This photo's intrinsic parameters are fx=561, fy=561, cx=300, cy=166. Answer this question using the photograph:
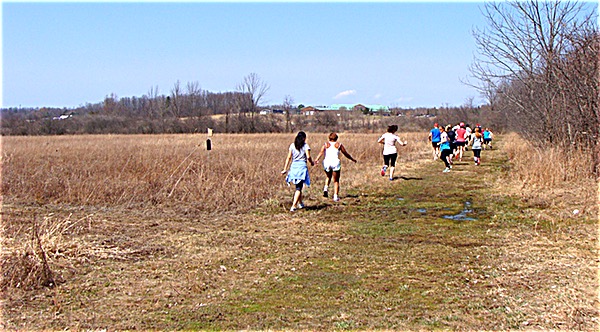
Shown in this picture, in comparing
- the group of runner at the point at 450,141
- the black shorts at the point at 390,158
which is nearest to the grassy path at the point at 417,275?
the black shorts at the point at 390,158

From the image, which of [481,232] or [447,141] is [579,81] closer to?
[447,141]

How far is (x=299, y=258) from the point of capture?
755cm

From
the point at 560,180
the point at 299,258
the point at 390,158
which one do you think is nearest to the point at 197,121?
the point at 390,158

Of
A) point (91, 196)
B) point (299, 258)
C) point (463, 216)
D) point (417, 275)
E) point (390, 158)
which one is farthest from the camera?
point (390, 158)

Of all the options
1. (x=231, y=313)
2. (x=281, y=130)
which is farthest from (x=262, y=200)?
(x=281, y=130)

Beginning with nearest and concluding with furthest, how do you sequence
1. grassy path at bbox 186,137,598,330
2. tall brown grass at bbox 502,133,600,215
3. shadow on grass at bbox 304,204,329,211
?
grassy path at bbox 186,137,598,330
tall brown grass at bbox 502,133,600,215
shadow on grass at bbox 304,204,329,211

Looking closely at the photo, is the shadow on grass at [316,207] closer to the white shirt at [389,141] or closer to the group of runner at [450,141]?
the white shirt at [389,141]

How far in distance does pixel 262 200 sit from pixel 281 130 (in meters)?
66.9

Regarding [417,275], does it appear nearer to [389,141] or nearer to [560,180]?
[560,180]

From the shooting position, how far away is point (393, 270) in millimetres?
6789

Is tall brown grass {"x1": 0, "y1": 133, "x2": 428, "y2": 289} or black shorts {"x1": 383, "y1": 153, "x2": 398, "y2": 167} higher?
black shorts {"x1": 383, "y1": 153, "x2": 398, "y2": 167}

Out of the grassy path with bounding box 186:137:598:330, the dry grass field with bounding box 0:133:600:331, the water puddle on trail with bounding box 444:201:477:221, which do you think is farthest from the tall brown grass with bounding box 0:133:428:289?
the water puddle on trail with bounding box 444:201:477:221

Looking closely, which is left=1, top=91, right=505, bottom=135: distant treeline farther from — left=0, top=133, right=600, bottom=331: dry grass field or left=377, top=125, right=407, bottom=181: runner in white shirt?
left=0, top=133, right=600, bottom=331: dry grass field

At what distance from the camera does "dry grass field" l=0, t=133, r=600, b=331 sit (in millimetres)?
5277
